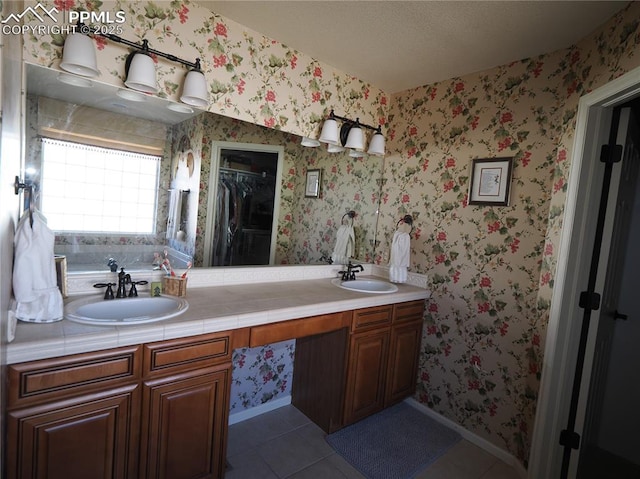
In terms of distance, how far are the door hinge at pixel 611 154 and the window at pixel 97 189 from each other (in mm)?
2339

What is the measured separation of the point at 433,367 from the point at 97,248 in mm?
2299

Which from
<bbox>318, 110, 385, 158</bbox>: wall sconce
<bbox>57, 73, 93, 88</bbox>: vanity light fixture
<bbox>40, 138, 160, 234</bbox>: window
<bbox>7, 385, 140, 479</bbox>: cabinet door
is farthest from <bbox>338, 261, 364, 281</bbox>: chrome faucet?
<bbox>57, 73, 93, 88</bbox>: vanity light fixture

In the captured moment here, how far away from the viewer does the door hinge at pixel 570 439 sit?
1.88 meters

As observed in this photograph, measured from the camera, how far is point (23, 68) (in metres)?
1.43

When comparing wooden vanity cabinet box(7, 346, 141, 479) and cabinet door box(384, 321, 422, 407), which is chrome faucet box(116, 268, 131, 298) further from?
cabinet door box(384, 321, 422, 407)

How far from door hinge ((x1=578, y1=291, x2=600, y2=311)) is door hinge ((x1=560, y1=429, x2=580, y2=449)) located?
691mm

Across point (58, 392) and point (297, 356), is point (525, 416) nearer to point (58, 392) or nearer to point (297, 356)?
point (297, 356)

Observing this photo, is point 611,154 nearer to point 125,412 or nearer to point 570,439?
point 570,439

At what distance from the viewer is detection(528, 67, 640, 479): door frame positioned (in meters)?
1.77

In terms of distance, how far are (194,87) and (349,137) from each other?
3.78ft

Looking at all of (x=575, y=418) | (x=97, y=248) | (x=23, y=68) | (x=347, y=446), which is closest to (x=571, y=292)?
(x=575, y=418)

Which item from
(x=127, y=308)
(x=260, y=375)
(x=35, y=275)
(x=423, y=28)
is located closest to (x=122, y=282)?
(x=127, y=308)

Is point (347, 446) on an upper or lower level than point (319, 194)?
lower

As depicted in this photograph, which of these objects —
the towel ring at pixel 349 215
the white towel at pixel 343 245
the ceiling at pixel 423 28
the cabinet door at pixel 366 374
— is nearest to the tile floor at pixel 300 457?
the cabinet door at pixel 366 374
